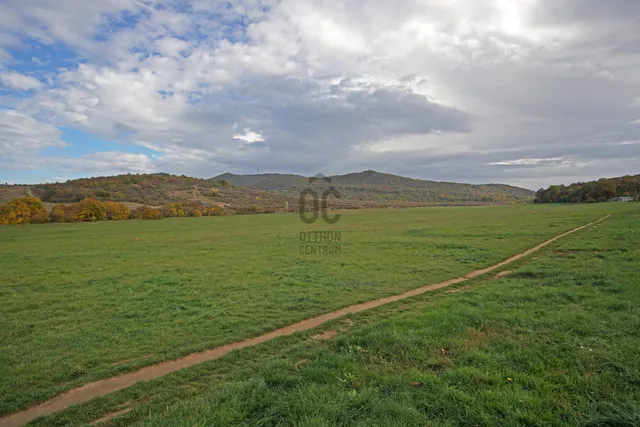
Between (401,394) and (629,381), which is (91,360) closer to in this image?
(401,394)

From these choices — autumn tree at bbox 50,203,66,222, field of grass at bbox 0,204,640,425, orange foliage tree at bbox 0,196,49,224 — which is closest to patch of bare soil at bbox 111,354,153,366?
field of grass at bbox 0,204,640,425

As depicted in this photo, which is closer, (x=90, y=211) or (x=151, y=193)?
(x=90, y=211)

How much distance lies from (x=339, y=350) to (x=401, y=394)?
7.26 ft

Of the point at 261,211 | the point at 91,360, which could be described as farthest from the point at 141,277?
the point at 261,211

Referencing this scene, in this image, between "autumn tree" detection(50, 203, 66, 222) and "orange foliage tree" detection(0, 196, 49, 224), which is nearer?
"orange foliage tree" detection(0, 196, 49, 224)

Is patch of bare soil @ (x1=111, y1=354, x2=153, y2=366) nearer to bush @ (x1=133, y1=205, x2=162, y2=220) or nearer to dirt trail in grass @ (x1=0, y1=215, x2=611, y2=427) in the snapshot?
dirt trail in grass @ (x1=0, y1=215, x2=611, y2=427)

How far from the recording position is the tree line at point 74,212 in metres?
71.9

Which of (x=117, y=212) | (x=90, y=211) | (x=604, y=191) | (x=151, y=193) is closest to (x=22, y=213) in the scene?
(x=90, y=211)

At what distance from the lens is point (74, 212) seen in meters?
76.9

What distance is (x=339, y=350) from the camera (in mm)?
6883

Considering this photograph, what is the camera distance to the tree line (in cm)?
7194

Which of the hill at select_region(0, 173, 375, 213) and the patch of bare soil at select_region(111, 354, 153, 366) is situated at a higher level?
the hill at select_region(0, 173, 375, 213)

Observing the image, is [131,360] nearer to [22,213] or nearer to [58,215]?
[58,215]

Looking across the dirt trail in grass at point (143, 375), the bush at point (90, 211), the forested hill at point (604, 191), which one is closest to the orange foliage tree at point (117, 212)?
the bush at point (90, 211)
